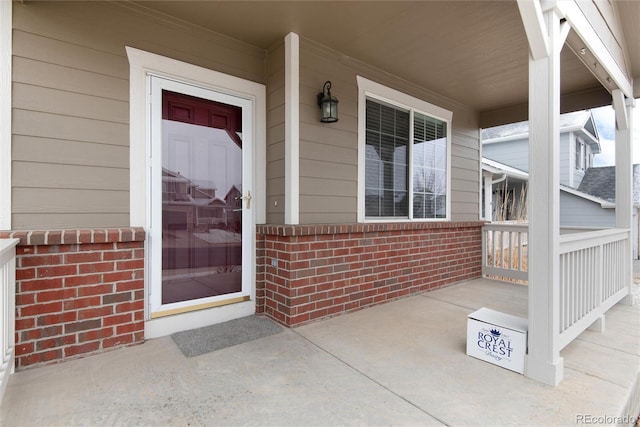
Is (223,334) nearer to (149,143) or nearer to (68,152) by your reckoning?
(149,143)

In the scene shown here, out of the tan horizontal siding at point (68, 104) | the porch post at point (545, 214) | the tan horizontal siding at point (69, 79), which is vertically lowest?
the porch post at point (545, 214)

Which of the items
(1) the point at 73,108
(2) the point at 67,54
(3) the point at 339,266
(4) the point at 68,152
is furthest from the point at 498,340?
(2) the point at 67,54

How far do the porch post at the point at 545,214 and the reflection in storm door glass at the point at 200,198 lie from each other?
238 cm

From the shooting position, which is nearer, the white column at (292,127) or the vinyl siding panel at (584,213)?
the white column at (292,127)

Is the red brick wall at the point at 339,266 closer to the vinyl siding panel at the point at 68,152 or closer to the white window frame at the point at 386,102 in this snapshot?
the white window frame at the point at 386,102

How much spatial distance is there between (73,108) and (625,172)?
545 centimetres

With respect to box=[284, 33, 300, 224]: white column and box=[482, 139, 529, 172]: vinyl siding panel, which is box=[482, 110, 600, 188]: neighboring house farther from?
box=[284, 33, 300, 224]: white column

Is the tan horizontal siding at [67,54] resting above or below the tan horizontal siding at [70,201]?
above

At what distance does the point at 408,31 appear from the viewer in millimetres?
2893

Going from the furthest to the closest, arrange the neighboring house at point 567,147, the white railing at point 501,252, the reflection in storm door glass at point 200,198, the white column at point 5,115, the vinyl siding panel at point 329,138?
the neighboring house at point 567,147, the white railing at point 501,252, the vinyl siding panel at point 329,138, the reflection in storm door glass at point 200,198, the white column at point 5,115

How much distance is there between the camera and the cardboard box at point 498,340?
2.12 m

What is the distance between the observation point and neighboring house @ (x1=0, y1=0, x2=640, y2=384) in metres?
2.12

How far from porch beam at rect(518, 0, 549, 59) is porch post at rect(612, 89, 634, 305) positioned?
98.6 inches

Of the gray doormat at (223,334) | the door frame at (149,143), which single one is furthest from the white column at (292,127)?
the gray doormat at (223,334)
